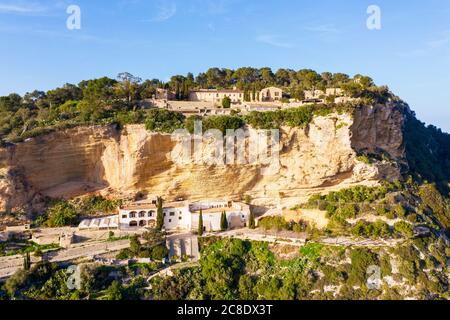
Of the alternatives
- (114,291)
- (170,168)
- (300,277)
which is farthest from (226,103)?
(114,291)

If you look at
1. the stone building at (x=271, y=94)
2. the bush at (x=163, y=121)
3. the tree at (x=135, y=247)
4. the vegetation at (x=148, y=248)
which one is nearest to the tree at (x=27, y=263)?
the vegetation at (x=148, y=248)

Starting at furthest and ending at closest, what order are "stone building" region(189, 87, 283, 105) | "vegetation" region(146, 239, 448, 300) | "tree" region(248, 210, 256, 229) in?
1. "stone building" region(189, 87, 283, 105)
2. "tree" region(248, 210, 256, 229)
3. "vegetation" region(146, 239, 448, 300)

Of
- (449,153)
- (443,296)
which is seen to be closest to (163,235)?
(443,296)

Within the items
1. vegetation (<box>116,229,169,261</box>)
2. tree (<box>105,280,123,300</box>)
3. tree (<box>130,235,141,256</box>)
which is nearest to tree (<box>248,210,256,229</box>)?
vegetation (<box>116,229,169,261</box>)

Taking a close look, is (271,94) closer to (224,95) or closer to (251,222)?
(224,95)

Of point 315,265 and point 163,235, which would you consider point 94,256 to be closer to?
point 163,235

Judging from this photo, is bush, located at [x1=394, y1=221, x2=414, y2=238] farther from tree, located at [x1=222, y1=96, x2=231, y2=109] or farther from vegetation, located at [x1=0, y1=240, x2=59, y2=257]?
vegetation, located at [x1=0, y1=240, x2=59, y2=257]

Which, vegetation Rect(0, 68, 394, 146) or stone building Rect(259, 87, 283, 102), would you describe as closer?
vegetation Rect(0, 68, 394, 146)
